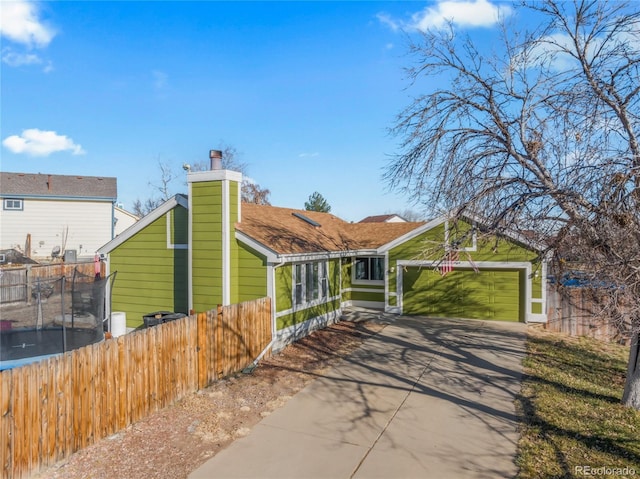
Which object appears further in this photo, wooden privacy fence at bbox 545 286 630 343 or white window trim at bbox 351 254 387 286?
white window trim at bbox 351 254 387 286

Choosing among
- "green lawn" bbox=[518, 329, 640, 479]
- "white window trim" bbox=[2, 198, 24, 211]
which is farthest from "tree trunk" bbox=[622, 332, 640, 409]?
"white window trim" bbox=[2, 198, 24, 211]

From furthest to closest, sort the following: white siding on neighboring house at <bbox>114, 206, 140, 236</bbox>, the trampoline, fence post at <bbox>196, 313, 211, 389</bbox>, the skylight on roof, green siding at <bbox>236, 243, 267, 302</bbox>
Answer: white siding on neighboring house at <bbox>114, 206, 140, 236</bbox> < the skylight on roof < green siding at <bbox>236, 243, 267, 302</bbox> < the trampoline < fence post at <bbox>196, 313, 211, 389</bbox>

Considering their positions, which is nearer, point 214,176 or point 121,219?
point 214,176

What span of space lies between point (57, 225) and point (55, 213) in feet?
2.75

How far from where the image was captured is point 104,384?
5.76 meters

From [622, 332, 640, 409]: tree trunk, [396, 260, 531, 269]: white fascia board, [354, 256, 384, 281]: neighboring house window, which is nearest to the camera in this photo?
[622, 332, 640, 409]: tree trunk

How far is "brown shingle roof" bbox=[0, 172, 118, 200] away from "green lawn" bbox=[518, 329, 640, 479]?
2888cm

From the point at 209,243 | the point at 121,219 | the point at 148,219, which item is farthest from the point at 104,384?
the point at 121,219

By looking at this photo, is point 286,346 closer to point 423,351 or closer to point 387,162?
point 423,351

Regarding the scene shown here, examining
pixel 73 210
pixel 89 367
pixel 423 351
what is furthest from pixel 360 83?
pixel 73 210

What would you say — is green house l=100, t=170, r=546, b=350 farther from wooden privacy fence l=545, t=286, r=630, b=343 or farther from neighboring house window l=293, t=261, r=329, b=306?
wooden privacy fence l=545, t=286, r=630, b=343

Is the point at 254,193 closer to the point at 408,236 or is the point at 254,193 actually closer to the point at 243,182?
the point at 243,182

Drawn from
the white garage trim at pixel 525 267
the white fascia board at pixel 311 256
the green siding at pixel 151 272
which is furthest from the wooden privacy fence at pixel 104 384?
the white garage trim at pixel 525 267

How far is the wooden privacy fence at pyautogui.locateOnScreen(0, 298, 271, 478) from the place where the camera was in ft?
15.2
